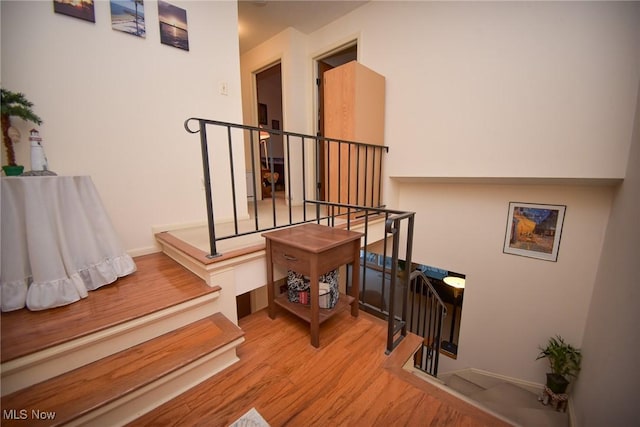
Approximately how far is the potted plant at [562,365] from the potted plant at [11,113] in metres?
4.38

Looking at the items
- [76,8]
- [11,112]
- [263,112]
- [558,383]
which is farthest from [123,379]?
[263,112]

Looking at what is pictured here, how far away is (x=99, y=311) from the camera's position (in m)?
1.12

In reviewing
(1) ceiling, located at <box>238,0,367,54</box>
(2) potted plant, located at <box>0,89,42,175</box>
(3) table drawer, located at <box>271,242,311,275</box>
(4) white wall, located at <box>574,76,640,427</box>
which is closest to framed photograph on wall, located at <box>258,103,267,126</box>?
(1) ceiling, located at <box>238,0,367,54</box>

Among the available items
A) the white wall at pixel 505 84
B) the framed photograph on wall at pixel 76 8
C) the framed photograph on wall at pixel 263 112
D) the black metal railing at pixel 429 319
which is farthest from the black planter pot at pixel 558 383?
the framed photograph on wall at pixel 263 112

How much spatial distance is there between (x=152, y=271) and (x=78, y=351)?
678mm

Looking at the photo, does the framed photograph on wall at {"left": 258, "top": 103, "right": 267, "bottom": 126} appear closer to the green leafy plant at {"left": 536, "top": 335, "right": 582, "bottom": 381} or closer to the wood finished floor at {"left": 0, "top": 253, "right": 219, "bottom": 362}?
the wood finished floor at {"left": 0, "top": 253, "right": 219, "bottom": 362}

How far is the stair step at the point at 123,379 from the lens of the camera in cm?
82

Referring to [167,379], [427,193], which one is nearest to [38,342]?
[167,379]

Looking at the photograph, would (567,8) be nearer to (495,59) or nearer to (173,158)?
(495,59)

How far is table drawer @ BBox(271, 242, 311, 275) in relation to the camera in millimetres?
1331

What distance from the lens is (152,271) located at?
5.29 ft

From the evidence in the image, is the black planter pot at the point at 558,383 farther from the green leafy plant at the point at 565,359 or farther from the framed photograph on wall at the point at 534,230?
the framed photograph on wall at the point at 534,230

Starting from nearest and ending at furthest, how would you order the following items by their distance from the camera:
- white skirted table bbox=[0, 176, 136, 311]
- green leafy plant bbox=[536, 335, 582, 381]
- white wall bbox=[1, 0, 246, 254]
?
1. white skirted table bbox=[0, 176, 136, 311]
2. white wall bbox=[1, 0, 246, 254]
3. green leafy plant bbox=[536, 335, 582, 381]

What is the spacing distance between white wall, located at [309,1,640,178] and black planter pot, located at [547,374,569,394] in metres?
1.91
